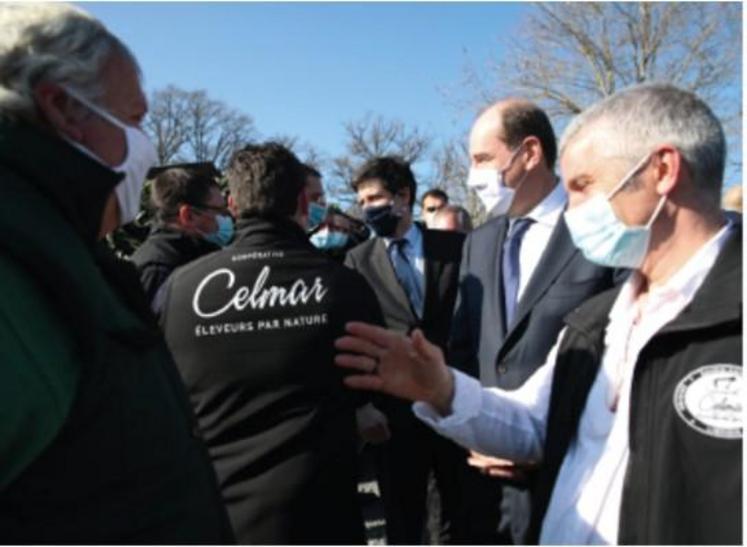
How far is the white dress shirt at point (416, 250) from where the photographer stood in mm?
4457

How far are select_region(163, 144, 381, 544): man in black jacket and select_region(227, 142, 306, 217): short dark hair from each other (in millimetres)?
178

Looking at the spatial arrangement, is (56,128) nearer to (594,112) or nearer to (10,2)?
(10,2)

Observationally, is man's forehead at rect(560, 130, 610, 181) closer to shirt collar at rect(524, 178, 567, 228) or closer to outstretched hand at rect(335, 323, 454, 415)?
outstretched hand at rect(335, 323, 454, 415)

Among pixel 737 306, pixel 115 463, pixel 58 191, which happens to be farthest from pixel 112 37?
pixel 737 306

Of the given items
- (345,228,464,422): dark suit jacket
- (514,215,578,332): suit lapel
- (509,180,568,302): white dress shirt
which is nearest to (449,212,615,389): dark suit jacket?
(514,215,578,332): suit lapel

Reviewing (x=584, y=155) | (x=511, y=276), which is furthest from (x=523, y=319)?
(x=584, y=155)

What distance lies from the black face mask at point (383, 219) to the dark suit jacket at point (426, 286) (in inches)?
4.2

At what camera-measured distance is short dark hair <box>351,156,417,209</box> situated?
4859mm

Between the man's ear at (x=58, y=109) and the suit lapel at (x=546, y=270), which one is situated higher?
the man's ear at (x=58, y=109)

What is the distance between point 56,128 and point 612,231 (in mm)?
1382

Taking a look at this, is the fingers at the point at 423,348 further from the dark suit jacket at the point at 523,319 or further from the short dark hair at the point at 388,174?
the short dark hair at the point at 388,174

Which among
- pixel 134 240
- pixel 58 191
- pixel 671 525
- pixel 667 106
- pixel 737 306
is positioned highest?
pixel 667 106

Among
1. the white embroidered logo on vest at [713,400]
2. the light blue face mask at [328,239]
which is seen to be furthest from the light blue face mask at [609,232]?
the light blue face mask at [328,239]

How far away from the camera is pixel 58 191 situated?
4.57 feet
